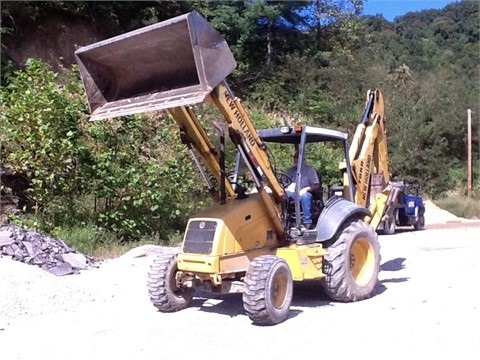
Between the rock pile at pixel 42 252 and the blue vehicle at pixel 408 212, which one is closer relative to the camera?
the rock pile at pixel 42 252

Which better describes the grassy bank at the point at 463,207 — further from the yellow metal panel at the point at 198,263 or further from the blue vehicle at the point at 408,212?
the yellow metal panel at the point at 198,263

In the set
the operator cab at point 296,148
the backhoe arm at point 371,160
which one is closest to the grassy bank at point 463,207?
the backhoe arm at point 371,160

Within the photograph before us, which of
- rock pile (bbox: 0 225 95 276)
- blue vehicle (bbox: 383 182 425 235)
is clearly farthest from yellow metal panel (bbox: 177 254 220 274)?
blue vehicle (bbox: 383 182 425 235)

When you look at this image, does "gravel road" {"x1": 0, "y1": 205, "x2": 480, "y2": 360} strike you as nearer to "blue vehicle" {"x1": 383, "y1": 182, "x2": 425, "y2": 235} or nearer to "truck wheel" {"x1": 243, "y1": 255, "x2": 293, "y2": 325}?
"truck wheel" {"x1": 243, "y1": 255, "x2": 293, "y2": 325}

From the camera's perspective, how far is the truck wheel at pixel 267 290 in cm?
670

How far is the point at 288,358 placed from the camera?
554 centimetres

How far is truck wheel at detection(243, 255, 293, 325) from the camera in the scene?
6.70 m

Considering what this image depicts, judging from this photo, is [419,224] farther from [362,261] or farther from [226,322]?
[226,322]

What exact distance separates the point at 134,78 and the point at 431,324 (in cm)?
421

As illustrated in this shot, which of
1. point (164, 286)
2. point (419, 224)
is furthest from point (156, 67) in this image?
point (419, 224)

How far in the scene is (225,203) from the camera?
25.1 feet

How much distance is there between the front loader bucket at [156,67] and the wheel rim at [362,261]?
3.14 metres

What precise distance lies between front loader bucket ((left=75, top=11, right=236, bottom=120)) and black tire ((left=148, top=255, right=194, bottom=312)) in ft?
6.47

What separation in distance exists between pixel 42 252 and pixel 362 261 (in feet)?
18.2
